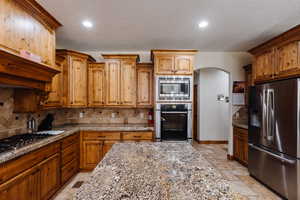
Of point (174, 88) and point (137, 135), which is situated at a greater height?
point (174, 88)

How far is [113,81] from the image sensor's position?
12.8 ft

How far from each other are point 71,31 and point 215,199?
3.23m

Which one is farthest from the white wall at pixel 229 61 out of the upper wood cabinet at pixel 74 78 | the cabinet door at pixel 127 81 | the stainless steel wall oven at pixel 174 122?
the upper wood cabinet at pixel 74 78

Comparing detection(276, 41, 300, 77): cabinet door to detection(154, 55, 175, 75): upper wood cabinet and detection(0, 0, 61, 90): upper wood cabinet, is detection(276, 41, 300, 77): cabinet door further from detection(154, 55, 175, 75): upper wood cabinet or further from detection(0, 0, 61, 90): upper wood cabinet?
detection(0, 0, 61, 90): upper wood cabinet

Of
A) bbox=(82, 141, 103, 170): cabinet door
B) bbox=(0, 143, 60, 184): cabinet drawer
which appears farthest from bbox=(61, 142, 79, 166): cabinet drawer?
bbox=(0, 143, 60, 184): cabinet drawer

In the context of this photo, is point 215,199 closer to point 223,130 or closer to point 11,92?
point 11,92

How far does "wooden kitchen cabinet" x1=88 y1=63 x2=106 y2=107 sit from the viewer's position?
3939 mm

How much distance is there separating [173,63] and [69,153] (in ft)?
8.79

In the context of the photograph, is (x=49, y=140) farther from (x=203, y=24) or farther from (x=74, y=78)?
(x=203, y=24)

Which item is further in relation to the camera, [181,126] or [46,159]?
[181,126]

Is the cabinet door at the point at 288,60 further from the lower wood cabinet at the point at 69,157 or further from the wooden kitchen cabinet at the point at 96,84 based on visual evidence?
the lower wood cabinet at the point at 69,157

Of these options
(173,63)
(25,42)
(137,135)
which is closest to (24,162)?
(25,42)

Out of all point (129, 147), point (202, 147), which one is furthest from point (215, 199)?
point (202, 147)

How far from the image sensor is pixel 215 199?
0.95 meters
